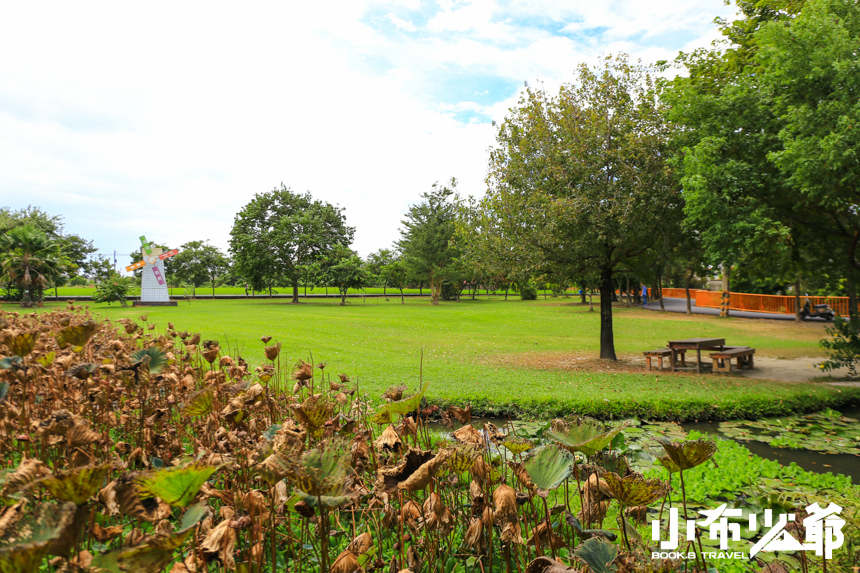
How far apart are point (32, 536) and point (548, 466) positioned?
1342 mm

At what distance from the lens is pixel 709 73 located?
11.7m

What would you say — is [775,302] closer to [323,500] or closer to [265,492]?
[265,492]

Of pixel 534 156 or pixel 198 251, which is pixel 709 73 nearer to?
pixel 534 156

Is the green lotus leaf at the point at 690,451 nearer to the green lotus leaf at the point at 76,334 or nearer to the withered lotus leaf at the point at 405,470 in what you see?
the withered lotus leaf at the point at 405,470

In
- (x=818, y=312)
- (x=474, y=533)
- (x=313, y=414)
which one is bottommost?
(x=818, y=312)

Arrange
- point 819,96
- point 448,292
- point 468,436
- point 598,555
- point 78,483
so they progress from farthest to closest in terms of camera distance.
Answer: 1. point 448,292
2. point 819,96
3. point 468,436
4. point 598,555
5. point 78,483

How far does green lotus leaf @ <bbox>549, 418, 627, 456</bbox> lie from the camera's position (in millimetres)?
1611

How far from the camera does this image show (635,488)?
146cm

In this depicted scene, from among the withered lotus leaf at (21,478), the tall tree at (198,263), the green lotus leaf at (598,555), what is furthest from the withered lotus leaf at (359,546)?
the tall tree at (198,263)

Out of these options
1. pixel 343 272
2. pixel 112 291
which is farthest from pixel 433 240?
pixel 112 291

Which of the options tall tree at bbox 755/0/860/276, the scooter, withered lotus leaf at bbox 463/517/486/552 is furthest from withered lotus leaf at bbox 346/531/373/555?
the scooter

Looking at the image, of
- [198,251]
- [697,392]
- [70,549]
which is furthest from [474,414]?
[198,251]

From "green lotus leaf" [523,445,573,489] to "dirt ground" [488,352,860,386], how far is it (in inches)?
423

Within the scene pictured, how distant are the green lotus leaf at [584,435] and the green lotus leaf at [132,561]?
4.06ft
